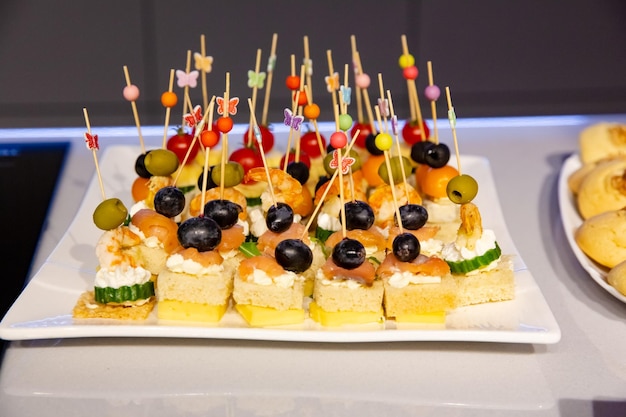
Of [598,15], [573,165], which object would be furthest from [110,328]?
[598,15]

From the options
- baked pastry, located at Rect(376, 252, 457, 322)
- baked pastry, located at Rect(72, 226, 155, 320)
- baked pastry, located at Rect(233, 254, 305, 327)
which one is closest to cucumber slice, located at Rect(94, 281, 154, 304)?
baked pastry, located at Rect(72, 226, 155, 320)

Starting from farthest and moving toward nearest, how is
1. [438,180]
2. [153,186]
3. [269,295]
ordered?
1. [438,180]
2. [153,186]
3. [269,295]

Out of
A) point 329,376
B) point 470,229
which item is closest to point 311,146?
point 470,229

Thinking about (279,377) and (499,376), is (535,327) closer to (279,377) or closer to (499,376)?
(499,376)

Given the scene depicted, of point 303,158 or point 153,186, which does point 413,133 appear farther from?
point 153,186

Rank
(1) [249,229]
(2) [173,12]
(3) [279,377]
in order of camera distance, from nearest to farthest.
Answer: (3) [279,377] → (1) [249,229] → (2) [173,12]

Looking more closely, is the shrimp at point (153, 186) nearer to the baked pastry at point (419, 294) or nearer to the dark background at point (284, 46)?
the baked pastry at point (419, 294)
